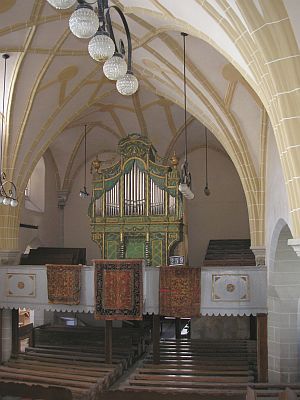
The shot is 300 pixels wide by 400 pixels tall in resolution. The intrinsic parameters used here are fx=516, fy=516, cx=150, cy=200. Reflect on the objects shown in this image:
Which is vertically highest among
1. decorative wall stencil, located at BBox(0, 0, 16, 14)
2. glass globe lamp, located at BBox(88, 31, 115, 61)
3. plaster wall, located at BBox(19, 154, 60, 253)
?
decorative wall stencil, located at BBox(0, 0, 16, 14)

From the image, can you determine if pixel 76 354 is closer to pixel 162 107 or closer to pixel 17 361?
pixel 17 361

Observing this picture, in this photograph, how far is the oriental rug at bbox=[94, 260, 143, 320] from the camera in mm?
14203

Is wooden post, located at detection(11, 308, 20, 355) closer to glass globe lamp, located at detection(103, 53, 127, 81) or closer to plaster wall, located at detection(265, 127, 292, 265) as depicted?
plaster wall, located at detection(265, 127, 292, 265)

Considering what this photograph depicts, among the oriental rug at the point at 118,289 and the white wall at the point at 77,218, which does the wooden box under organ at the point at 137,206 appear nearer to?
the oriental rug at the point at 118,289

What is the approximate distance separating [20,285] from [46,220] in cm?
602

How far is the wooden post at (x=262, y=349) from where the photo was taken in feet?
42.2

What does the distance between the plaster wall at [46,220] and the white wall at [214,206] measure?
5765 millimetres

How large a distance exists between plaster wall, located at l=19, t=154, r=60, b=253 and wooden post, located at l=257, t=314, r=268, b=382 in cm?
982

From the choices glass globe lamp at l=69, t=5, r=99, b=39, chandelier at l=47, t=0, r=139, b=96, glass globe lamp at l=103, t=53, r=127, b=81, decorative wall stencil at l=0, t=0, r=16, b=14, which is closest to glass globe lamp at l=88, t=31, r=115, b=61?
chandelier at l=47, t=0, r=139, b=96

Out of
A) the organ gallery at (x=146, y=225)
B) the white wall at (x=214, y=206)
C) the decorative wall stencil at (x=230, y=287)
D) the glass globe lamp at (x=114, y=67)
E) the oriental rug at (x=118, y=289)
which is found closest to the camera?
the glass globe lamp at (x=114, y=67)

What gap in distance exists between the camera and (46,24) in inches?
485

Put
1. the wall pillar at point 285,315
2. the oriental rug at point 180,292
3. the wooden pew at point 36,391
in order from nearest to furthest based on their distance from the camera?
the wooden pew at point 36,391, the wall pillar at point 285,315, the oriental rug at point 180,292

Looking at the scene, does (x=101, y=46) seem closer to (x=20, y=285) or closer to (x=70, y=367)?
(x=70, y=367)

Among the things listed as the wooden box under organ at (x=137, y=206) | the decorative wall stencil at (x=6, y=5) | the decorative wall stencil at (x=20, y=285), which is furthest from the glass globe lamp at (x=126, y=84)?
the decorative wall stencil at (x=20, y=285)
